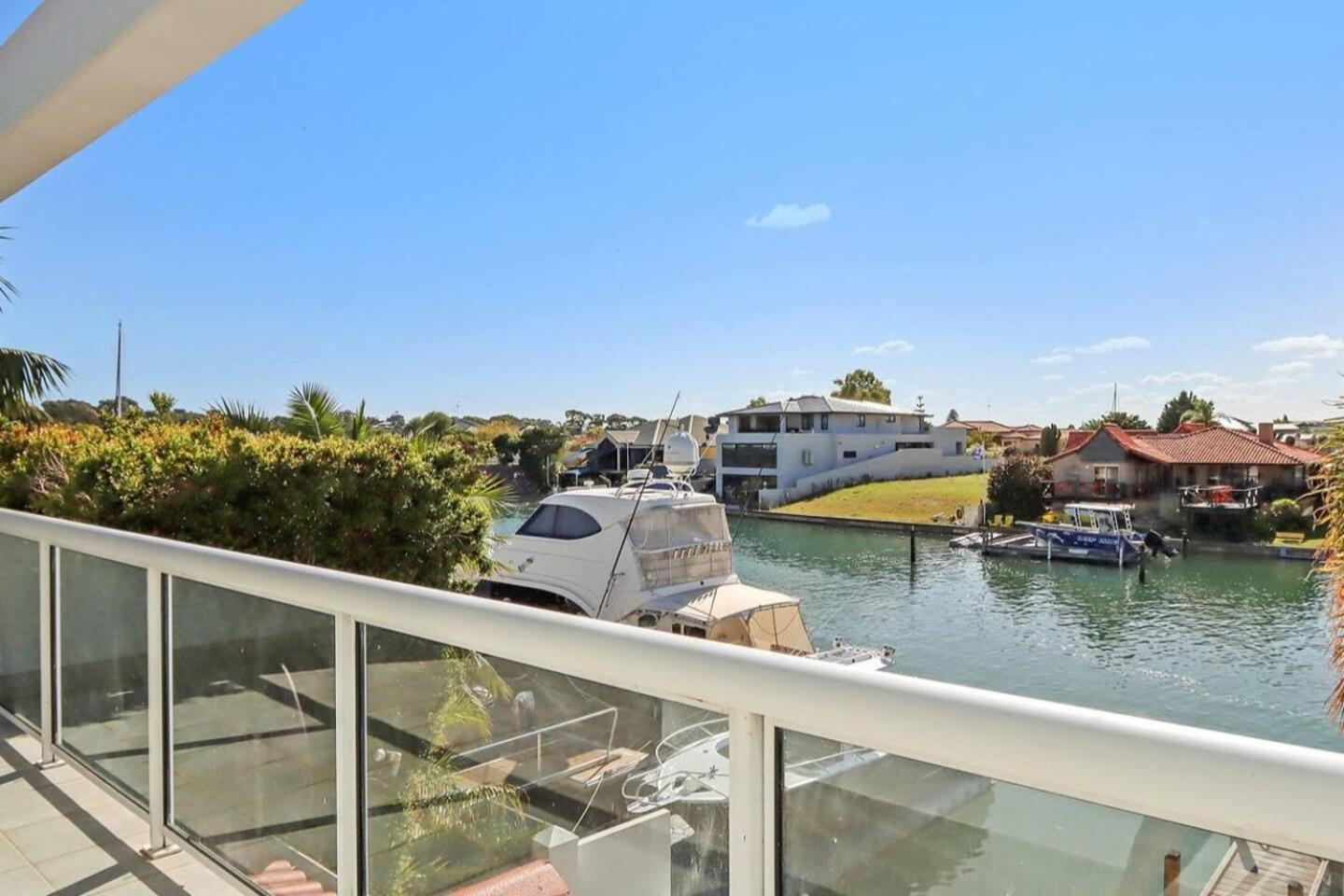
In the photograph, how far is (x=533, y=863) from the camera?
1.30 meters

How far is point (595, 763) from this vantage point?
46.8 inches

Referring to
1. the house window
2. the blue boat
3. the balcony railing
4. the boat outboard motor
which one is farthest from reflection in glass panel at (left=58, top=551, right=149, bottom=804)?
the house window

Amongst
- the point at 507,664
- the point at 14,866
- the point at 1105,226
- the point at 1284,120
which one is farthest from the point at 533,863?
the point at 1105,226

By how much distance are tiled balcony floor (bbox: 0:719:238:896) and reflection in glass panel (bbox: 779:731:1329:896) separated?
1538 mm

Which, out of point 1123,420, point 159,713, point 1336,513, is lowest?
point 159,713

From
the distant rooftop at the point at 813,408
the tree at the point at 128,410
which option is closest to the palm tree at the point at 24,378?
the tree at the point at 128,410

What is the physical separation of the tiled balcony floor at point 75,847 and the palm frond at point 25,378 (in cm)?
712

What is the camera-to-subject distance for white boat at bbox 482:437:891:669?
44.3 feet

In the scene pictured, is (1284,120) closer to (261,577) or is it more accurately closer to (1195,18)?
(1195,18)

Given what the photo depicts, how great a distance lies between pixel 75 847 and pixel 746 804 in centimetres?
209

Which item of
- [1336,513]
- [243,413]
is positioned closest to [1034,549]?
[243,413]

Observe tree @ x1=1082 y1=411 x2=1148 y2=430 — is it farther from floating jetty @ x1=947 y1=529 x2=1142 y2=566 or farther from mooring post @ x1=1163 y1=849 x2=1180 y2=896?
mooring post @ x1=1163 y1=849 x2=1180 y2=896

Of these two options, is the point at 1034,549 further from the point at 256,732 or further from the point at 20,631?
the point at 256,732

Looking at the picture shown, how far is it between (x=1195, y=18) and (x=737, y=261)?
24.4 meters
